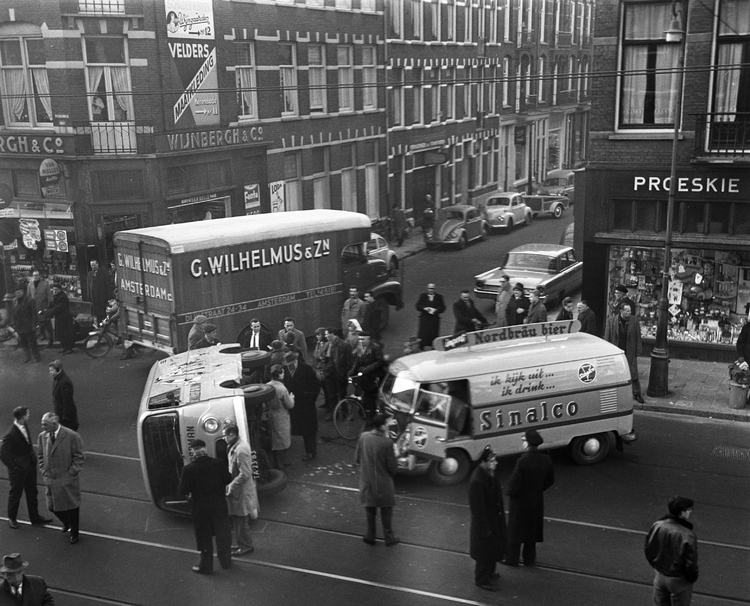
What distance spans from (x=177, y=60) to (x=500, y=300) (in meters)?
12.6

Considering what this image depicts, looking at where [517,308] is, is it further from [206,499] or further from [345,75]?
[345,75]

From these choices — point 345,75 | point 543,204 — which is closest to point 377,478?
point 345,75

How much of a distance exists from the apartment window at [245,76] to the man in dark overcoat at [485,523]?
20.1 m

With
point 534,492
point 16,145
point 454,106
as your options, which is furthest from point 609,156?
point 454,106

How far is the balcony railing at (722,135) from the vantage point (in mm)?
17156

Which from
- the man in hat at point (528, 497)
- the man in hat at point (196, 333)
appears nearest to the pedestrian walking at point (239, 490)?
the man in hat at point (528, 497)

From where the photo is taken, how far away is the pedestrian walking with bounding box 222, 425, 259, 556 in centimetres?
1001

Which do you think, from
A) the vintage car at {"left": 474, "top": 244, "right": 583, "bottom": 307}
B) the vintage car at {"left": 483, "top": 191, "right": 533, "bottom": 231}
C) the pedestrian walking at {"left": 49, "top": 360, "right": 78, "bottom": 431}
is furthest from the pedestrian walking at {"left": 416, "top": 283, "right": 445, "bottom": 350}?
the vintage car at {"left": 483, "top": 191, "right": 533, "bottom": 231}

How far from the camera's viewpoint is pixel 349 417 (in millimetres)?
14250

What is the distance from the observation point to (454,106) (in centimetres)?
3872

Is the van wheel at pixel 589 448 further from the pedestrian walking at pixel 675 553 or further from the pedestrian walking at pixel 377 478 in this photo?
the pedestrian walking at pixel 675 553

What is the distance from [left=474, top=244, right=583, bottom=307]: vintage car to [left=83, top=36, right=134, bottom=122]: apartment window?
11.1 metres

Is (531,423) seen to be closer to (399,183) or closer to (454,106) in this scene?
(399,183)

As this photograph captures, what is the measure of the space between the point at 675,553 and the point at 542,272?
53.6 feet
